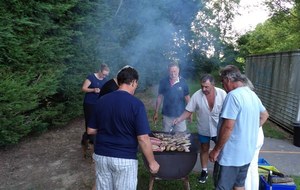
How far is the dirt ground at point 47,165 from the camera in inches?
186

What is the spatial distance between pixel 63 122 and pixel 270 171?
17.6 feet

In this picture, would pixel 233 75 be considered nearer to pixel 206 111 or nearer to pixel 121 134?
pixel 206 111

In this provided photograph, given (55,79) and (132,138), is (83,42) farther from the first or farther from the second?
(132,138)

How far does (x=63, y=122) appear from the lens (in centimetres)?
761

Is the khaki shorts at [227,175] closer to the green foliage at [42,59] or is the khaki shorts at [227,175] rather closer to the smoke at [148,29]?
the green foliage at [42,59]

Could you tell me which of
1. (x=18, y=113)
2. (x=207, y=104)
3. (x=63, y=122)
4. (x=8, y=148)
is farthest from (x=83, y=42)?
(x=207, y=104)

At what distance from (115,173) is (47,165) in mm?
3151

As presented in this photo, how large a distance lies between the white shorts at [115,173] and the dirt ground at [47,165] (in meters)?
1.81

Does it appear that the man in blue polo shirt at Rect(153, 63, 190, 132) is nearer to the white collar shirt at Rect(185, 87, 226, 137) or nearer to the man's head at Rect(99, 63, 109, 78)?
the white collar shirt at Rect(185, 87, 226, 137)

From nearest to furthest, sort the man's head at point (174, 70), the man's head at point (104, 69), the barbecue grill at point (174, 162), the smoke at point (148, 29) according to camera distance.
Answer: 1. the barbecue grill at point (174, 162)
2. the man's head at point (174, 70)
3. the man's head at point (104, 69)
4. the smoke at point (148, 29)

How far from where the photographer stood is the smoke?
887cm

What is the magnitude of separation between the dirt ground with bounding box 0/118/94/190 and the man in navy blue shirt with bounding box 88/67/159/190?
1.93 meters

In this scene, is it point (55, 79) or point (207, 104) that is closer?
point (207, 104)

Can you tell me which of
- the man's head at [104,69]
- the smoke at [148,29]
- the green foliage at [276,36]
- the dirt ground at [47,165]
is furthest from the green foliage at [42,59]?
the green foliage at [276,36]
